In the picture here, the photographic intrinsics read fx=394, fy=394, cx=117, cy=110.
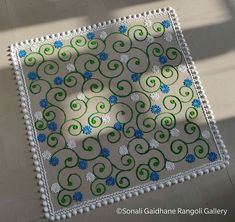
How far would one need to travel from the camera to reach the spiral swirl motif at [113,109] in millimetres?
1929

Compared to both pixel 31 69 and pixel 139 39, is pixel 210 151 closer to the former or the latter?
pixel 139 39

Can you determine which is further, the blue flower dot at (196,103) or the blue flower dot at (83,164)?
the blue flower dot at (196,103)

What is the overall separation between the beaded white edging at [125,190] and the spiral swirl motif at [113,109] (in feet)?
0.06

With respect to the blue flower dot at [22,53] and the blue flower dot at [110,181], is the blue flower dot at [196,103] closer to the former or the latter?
the blue flower dot at [110,181]

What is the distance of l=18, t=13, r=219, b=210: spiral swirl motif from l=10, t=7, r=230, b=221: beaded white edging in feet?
0.06

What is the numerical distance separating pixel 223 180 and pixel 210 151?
155 millimetres

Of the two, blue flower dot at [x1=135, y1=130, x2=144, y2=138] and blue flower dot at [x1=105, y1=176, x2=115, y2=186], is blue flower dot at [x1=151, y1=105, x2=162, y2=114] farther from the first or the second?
blue flower dot at [x1=105, y1=176, x2=115, y2=186]

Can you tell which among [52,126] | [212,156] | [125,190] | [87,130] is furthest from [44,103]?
[212,156]

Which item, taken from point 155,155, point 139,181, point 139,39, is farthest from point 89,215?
point 139,39

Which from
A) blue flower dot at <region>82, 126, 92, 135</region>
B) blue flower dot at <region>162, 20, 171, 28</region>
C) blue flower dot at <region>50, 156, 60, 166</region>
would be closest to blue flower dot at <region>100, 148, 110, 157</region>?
blue flower dot at <region>82, 126, 92, 135</region>

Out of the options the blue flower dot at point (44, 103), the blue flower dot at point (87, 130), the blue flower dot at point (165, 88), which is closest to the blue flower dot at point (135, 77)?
the blue flower dot at point (165, 88)

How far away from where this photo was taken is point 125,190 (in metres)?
1.90

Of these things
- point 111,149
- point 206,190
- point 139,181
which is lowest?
point 206,190

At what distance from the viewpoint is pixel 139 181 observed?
6.30 feet
